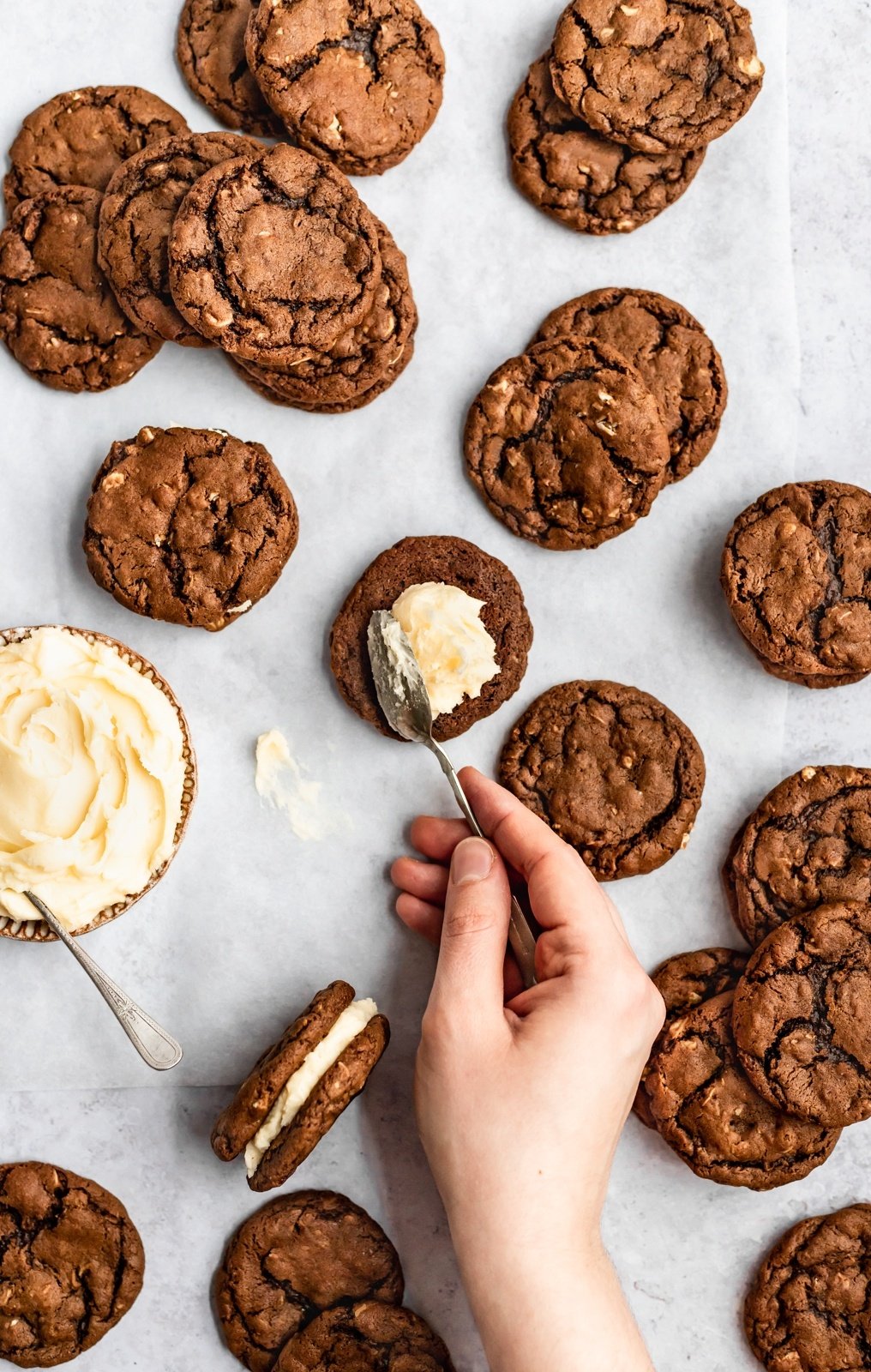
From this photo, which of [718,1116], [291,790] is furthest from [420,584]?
[718,1116]

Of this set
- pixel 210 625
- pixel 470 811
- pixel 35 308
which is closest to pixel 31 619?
pixel 210 625

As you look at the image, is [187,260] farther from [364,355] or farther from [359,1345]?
[359,1345]

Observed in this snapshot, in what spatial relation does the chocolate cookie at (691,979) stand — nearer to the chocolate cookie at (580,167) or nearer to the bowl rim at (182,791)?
the bowl rim at (182,791)

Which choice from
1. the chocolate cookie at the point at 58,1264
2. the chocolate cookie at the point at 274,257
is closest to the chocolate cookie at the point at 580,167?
the chocolate cookie at the point at 274,257

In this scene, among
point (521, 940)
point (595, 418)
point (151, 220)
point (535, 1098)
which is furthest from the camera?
point (595, 418)

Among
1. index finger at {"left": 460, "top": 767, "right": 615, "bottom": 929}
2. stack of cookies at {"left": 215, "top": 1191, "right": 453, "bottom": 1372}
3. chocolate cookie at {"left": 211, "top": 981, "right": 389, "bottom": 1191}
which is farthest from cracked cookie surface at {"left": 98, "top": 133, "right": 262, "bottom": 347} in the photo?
stack of cookies at {"left": 215, "top": 1191, "right": 453, "bottom": 1372}

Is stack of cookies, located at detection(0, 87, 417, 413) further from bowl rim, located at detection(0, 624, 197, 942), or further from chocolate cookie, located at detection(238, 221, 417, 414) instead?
bowl rim, located at detection(0, 624, 197, 942)
